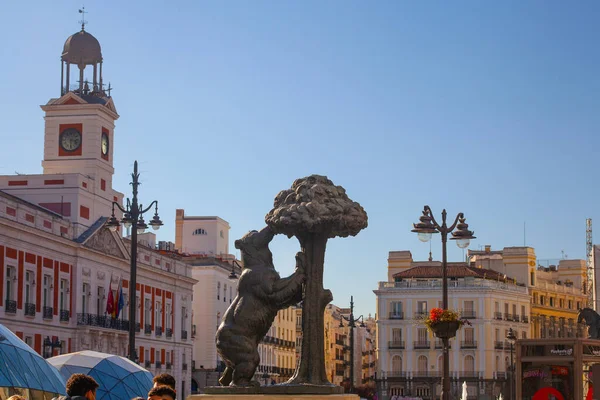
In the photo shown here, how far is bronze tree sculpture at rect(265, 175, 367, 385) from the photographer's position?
12.2 m

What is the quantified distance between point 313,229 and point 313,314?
0.86m

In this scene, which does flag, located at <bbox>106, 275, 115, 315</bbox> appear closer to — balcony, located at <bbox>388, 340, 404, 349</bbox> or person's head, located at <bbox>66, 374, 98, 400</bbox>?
balcony, located at <bbox>388, 340, 404, 349</bbox>

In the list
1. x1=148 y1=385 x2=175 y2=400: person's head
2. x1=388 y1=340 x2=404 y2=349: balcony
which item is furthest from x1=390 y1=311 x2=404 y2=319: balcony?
x1=148 y1=385 x2=175 y2=400: person's head

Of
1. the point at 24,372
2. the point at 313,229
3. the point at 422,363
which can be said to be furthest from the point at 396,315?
the point at 313,229

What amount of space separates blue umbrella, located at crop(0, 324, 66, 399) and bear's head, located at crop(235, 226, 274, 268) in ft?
34.4

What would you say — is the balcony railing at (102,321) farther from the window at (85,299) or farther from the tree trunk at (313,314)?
the tree trunk at (313,314)

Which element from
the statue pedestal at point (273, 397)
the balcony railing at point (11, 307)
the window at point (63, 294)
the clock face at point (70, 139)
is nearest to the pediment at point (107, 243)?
the window at point (63, 294)

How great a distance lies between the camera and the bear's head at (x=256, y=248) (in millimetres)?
12422

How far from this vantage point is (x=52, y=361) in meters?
27.7

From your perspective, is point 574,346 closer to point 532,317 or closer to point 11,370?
point 11,370

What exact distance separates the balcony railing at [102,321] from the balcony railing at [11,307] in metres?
7.36

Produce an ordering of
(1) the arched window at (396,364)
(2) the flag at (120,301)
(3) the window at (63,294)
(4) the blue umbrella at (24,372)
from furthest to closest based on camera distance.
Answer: (1) the arched window at (396,364) < (2) the flag at (120,301) < (3) the window at (63,294) < (4) the blue umbrella at (24,372)

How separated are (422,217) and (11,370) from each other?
8.26m

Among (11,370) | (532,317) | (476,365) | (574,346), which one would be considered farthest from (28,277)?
(532,317)
